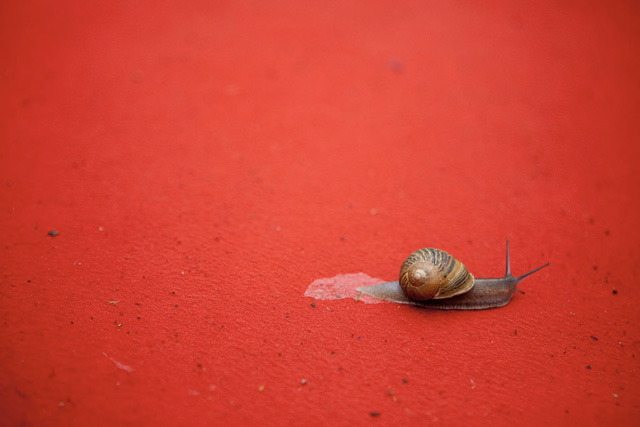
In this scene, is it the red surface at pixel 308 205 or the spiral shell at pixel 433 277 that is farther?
the spiral shell at pixel 433 277

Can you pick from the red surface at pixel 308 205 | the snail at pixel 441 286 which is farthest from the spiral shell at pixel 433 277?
the red surface at pixel 308 205

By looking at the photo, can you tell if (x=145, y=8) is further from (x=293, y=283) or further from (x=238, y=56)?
(x=293, y=283)

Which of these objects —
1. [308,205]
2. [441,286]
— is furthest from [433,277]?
[308,205]

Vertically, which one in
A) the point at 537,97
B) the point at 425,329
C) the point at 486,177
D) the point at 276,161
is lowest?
the point at 425,329

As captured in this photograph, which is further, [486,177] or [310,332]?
[486,177]

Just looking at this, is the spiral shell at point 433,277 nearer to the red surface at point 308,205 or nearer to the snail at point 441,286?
the snail at point 441,286

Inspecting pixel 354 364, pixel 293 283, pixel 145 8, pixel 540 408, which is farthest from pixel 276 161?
pixel 145 8
